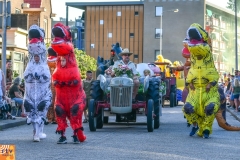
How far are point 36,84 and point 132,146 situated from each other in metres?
2.81

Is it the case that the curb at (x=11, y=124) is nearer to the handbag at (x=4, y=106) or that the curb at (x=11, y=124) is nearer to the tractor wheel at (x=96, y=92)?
the handbag at (x=4, y=106)

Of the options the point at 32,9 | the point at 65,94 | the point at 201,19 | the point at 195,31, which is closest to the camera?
the point at 65,94

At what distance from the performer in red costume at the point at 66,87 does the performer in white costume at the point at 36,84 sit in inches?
34.1

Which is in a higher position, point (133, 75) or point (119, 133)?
point (133, 75)

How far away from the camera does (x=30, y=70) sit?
51.8 ft

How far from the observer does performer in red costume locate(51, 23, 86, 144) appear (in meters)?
14.8

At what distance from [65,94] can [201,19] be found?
7594 centimetres

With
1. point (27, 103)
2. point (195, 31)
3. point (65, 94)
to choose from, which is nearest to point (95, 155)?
point (65, 94)

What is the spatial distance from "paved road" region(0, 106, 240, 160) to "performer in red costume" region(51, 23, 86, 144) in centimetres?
41

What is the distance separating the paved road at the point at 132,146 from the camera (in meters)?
12.3

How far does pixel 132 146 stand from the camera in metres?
14.2

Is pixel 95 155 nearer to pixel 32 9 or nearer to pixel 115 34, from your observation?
pixel 32 9

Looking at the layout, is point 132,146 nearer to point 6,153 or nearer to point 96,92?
point 96,92

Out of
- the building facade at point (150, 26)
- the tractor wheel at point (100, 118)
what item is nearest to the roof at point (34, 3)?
the building facade at point (150, 26)
